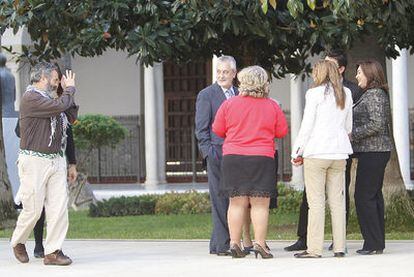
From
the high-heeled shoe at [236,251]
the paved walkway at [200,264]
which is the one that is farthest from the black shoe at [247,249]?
the high-heeled shoe at [236,251]

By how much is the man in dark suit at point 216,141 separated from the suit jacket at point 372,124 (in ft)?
3.98

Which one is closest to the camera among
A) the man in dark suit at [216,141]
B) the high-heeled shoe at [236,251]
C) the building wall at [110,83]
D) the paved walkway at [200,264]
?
the paved walkway at [200,264]

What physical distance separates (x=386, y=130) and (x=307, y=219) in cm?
112

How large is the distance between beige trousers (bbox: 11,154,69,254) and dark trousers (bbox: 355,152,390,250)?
8.73ft

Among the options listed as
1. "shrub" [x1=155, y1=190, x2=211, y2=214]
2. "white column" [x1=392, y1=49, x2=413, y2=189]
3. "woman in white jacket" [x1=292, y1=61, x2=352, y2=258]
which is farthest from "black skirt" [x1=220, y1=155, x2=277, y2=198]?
"white column" [x1=392, y1=49, x2=413, y2=189]

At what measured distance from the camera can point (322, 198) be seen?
9.42 m

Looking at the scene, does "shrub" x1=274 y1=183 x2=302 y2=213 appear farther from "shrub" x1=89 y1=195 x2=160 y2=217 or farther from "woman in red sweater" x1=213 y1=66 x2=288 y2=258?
"woman in red sweater" x1=213 y1=66 x2=288 y2=258

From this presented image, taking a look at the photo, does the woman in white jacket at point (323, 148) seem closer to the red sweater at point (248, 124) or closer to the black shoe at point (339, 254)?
the black shoe at point (339, 254)

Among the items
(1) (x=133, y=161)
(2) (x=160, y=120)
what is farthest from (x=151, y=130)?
(1) (x=133, y=161)

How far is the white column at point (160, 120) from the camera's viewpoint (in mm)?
24766

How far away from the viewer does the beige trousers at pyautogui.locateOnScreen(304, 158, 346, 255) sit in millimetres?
9383

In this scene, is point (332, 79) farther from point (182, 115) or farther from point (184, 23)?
point (182, 115)

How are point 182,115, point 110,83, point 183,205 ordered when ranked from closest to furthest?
point 183,205, point 182,115, point 110,83

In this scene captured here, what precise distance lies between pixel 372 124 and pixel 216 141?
4.65 ft
